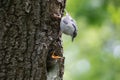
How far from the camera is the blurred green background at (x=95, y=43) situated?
22.8ft

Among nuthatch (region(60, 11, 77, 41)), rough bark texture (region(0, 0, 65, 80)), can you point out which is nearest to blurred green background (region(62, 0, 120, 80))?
nuthatch (region(60, 11, 77, 41))

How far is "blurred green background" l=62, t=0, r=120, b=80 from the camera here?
6.94 m

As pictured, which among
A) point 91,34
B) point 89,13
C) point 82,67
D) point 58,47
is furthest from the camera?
point 91,34

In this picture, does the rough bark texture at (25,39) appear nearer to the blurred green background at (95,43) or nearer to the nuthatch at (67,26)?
the nuthatch at (67,26)

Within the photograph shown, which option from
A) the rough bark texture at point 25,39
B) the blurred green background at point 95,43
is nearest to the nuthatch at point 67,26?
the rough bark texture at point 25,39

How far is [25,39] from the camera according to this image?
349cm

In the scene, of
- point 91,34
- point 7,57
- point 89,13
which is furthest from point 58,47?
point 91,34

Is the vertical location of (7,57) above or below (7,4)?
below

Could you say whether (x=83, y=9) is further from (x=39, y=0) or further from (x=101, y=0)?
(x=39, y=0)

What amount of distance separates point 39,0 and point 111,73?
166 inches

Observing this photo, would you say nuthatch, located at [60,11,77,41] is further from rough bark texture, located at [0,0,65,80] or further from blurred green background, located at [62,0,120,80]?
blurred green background, located at [62,0,120,80]

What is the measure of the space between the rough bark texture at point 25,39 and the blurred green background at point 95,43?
3196 mm

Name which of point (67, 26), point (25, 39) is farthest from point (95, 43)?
point (25, 39)

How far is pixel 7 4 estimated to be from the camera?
3.45m
